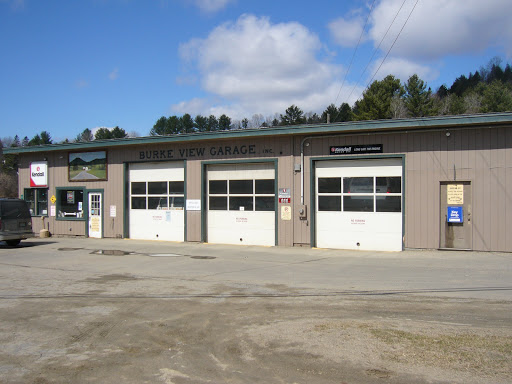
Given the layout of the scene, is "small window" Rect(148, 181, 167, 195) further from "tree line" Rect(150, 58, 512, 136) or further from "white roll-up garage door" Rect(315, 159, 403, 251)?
"tree line" Rect(150, 58, 512, 136)

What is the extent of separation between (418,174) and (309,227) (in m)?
4.35

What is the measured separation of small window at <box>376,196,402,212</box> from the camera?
15344 millimetres

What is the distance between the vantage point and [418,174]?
1489 cm

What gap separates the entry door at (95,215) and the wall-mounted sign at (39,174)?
3.40 metres

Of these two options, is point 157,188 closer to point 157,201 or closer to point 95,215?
point 157,201

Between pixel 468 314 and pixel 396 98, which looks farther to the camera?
pixel 396 98

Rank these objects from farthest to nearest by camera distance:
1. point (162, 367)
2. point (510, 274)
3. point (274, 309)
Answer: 1. point (510, 274)
2. point (274, 309)
3. point (162, 367)

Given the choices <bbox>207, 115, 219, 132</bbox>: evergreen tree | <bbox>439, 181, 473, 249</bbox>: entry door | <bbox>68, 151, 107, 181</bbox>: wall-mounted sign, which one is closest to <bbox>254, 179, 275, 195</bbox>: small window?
<bbox>439, 181, 473, 249</bbox>: entry door

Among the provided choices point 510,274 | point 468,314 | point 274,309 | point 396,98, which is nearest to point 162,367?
point 274,309

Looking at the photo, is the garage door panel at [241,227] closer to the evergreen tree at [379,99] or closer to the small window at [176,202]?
the small window at [176,202]

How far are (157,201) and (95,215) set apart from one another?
12.2 ft

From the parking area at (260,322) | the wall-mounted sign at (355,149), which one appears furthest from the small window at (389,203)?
the parking area at (260,322)

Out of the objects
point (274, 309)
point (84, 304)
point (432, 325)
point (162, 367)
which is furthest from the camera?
point (84, 304)

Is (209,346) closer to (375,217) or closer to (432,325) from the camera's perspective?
(432,325)
